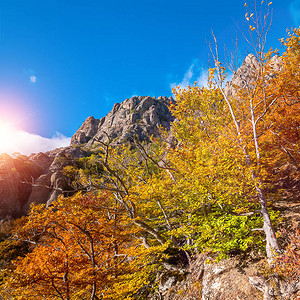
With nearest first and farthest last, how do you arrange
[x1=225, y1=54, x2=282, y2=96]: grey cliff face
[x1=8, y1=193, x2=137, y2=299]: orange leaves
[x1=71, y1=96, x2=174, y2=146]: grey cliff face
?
[x1=8, y1=193, x2=137, y2=299]: orange leaves, [x1=225, y1=54, x2=282, y2=96]: grey cliff face, [x1=71, y1=96, x2=174, y2=146]: grey cliff face

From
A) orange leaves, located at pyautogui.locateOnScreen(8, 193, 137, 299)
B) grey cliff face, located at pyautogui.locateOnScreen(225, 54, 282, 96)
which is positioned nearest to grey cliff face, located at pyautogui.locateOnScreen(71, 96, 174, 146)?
grey cliff face, located at pyautogui.locateOnScreen(225, 54, 282, 96)

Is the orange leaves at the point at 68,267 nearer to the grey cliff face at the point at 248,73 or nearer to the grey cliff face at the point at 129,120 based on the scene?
the grey cliff face at the point at 248,73

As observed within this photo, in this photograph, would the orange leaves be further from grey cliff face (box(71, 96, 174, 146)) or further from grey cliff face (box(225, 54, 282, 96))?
grey cliff face (box(71, 96, 174, 146))

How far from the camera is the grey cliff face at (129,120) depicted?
101 m

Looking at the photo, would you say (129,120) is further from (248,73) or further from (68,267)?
(68,267)

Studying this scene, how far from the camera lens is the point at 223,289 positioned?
712 cm

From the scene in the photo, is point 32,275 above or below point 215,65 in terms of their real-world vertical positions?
below

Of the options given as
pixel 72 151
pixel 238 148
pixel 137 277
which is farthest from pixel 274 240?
pixel 72 151

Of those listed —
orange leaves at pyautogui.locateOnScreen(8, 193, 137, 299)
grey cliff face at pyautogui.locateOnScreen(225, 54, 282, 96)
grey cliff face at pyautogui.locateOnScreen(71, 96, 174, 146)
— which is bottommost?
orange leaves at pyautogui.locateOnScreen(8, 193, 137, 299)

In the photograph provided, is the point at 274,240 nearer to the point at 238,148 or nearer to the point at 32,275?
the point at 238,148

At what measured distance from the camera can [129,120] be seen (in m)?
109

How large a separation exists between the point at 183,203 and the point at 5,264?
2204cm

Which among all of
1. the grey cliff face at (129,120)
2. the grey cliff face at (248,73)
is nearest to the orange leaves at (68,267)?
the grey cliff face at (248,73)

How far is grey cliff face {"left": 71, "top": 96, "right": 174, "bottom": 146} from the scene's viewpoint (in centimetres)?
10081
